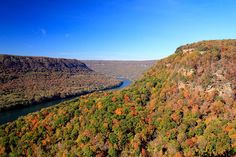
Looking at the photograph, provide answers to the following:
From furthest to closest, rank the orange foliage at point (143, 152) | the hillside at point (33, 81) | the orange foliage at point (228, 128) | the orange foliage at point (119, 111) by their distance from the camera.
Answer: the hillside at point (33, 81) < the orange foliage at point (119, 111) < the orange foliage at point (143, 152) < the orange foliage at point (228, 128)

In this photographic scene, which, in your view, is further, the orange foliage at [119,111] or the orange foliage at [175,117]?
the orange foliage at [119,111]

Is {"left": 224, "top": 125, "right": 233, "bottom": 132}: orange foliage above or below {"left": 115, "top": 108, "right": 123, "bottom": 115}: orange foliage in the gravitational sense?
above

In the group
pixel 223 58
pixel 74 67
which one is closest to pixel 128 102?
pixel 223 58

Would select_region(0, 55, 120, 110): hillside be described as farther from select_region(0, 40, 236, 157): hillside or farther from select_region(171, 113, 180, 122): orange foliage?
select_region(171, 113, 180, 122): orange foliage

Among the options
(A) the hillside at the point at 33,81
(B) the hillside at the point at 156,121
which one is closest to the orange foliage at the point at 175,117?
(B) the hillside at the point at 156,121

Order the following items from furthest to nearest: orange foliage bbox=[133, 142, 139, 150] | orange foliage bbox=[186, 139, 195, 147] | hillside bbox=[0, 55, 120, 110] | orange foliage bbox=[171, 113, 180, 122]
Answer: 1. hillside bbox=[0, 55, 120, 110]
2. orange foliage bbox=[171, 113, 180, 122]
3. orange foliage bbox=[133, 142, 139, 150]
4. orange foliage bbox=[186, 139, 195, 147]

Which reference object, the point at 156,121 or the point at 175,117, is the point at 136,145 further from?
the point at 175,117

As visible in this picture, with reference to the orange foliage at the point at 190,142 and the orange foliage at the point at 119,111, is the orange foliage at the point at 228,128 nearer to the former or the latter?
the orange foliage at the point at 190,142

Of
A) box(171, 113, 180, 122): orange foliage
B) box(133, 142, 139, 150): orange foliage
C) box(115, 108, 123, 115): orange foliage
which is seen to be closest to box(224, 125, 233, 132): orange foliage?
box(171, 113, 180, 122): orange foliage
